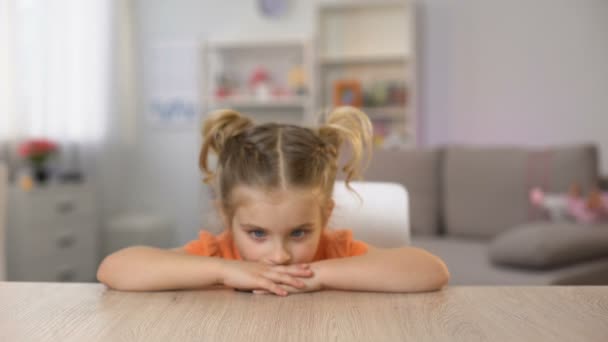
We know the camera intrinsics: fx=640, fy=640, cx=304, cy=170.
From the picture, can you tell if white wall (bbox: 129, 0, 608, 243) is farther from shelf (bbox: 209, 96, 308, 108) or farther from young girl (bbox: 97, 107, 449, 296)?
young girl (bbox: 97, 107, 449, 296)

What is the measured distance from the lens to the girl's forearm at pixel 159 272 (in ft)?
2.86

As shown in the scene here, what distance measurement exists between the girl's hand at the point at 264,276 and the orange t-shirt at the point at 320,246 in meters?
0.25

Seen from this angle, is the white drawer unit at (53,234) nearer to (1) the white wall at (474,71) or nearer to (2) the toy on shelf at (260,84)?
(1) the white wall at (474,71)

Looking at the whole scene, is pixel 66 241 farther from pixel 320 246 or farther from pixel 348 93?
pixel 320 246

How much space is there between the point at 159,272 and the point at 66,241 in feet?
9.47

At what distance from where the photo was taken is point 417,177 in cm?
313

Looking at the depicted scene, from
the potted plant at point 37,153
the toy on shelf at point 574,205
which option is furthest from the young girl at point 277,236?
the potted plant at point 37,153

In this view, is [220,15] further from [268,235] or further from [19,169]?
[268,235]

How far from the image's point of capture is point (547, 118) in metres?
4.35

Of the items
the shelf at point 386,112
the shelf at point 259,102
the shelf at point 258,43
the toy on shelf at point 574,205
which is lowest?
the toy on shelf at point 574,205

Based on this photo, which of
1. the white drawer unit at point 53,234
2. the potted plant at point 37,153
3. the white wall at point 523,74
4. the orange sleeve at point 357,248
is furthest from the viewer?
the white wall at point 523,74

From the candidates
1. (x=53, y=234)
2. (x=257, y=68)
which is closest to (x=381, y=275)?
(x=53, y=234)

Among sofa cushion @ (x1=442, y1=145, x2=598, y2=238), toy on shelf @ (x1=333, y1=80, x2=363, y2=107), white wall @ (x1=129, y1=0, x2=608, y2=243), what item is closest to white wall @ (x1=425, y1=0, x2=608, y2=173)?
white wall @ (x1=129, y1=0, x2=608, y2=243)

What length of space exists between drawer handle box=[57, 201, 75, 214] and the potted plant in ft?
0.51
